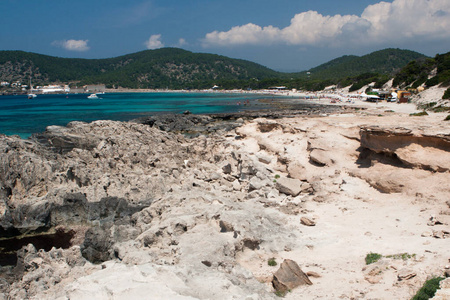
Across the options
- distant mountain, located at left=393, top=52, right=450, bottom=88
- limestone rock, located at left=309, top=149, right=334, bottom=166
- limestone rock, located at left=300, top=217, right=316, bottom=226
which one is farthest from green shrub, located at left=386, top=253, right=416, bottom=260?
distant mountain, located at left=393, top=52, right=450, bottom=88

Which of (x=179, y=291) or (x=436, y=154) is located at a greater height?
(x=436, y=154)

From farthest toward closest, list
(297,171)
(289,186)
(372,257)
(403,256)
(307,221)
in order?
(297,171)
(289,186)
(307,221)
(372,257)
(403,256)

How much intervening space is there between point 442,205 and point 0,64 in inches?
9375

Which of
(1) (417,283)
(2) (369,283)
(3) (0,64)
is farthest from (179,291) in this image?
(3) (0,64)

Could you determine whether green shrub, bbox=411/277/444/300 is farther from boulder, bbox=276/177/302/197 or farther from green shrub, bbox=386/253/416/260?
boulder, bbox=276/177/302/197

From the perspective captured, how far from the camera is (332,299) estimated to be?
24.2 ft

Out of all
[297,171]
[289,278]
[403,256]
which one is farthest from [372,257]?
[297,171]

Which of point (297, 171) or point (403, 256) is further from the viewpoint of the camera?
point (297, 171)

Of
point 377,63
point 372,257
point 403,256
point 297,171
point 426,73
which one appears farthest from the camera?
point 377,63

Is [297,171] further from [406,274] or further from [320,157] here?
[406,274]

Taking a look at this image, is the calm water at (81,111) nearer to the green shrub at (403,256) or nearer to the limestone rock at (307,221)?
the limestone rock at (307,221)

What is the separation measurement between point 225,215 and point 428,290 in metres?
5.91

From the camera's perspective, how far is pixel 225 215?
1094cm

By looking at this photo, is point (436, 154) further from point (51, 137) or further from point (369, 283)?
point (51, 137)
